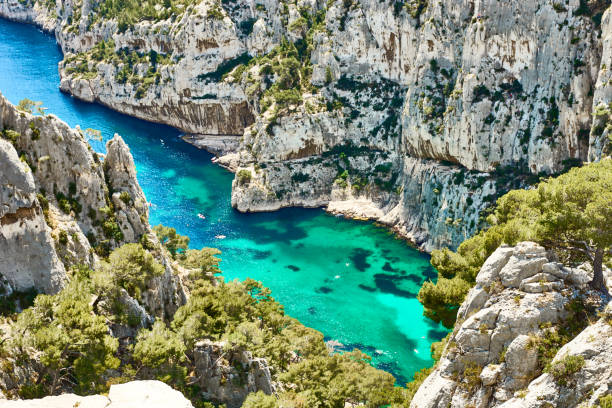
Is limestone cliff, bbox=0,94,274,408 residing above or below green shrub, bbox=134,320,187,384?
above

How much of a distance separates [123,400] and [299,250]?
58235 mm

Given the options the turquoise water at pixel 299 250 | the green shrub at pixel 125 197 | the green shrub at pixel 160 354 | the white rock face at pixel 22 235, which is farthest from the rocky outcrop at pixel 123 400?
the turquoise water at pixel 299 250

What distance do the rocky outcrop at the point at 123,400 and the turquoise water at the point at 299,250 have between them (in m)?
36.9

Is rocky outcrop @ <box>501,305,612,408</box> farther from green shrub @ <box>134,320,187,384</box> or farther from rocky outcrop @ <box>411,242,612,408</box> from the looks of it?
green shrub @ <box>134,320,187,384</box>

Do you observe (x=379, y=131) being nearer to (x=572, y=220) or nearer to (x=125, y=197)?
(x=125, y=197)

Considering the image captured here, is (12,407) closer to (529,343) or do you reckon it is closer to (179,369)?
(179,369)

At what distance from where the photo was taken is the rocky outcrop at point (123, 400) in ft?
74.1

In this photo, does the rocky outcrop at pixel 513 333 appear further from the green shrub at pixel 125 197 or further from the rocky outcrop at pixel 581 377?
the green shrub at pixel 125 197

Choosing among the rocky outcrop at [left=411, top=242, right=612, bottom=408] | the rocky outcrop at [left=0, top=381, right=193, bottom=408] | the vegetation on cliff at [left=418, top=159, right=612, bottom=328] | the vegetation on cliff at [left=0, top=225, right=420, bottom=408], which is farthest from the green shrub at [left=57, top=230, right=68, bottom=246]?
the vegetation on cliff at [left=418, top=159, right=612, bottom=328]

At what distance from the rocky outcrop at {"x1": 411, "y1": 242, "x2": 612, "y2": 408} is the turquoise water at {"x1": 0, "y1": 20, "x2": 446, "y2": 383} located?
30330 millimetres

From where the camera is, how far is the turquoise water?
208 ft

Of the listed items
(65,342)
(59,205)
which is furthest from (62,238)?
(65,342)

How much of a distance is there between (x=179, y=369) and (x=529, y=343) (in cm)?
2170

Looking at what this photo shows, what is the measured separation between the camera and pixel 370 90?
98125mm
